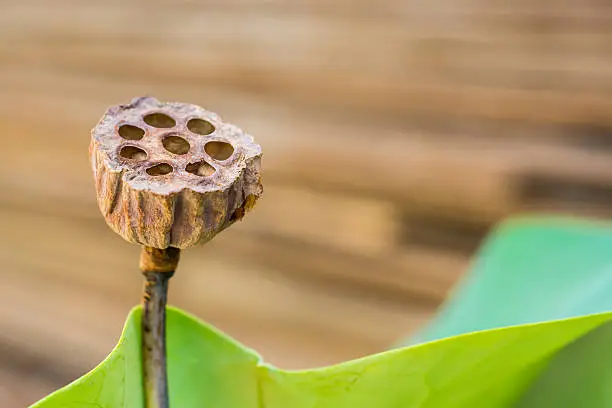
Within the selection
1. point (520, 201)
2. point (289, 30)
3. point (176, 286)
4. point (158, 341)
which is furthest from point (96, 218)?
point (158, 341)

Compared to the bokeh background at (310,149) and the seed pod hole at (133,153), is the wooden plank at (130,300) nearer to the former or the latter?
the bokeh background at (310,149)

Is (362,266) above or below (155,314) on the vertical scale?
above

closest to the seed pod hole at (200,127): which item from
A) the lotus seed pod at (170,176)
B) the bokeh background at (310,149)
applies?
the lotus seed pod at (170,176)

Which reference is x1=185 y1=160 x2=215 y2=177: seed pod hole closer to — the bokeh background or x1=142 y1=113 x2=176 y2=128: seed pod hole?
x1=142 y1=113 x2=176 y2=128: seed pod hole

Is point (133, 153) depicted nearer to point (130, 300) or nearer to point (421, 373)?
point (421, 373)

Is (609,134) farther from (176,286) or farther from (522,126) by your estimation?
(176,286)

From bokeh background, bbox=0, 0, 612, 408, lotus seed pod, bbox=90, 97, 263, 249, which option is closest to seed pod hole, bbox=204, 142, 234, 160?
lotus seed pod, bbox=90, 97, 263, 249

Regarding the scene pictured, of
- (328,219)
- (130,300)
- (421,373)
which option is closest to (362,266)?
(328,219)
